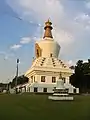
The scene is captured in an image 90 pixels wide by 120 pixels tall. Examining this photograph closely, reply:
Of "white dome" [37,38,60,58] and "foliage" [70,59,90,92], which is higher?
"white dome" [37,38,60,58]

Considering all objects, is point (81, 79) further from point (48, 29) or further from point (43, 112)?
point (43, 112)

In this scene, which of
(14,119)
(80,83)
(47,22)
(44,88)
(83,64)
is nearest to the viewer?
(14,119)

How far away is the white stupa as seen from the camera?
4322cm

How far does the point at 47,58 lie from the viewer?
46.5 meters

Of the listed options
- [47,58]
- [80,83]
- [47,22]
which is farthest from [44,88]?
[80,83]

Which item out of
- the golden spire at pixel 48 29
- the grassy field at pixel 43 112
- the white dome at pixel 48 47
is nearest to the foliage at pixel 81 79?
the white dome at pixel 48 47

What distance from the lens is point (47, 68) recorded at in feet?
146

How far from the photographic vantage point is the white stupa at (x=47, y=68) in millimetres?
43219

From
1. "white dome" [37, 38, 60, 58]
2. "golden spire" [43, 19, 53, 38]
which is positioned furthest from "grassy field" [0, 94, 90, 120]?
"golden spire" [43, 19, 53, 38]

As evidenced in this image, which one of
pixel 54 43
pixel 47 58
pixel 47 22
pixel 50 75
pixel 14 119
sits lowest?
pixel 14 119

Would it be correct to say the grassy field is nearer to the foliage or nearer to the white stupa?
the white stupa

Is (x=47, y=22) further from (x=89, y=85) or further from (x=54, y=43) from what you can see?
(x=89, y=85)

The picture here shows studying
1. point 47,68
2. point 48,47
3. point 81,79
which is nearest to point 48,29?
point 48,47

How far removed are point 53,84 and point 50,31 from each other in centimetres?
1095
